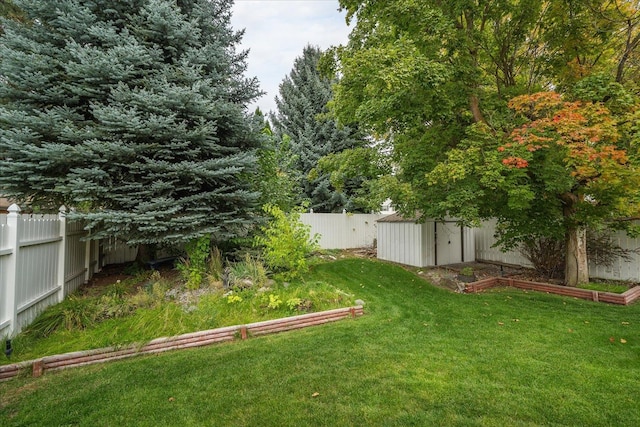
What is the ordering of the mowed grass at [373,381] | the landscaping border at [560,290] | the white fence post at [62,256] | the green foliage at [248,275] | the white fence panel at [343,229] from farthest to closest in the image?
the white fence panel at [343,229], the landscaping border at [560,290], the green foliage at [248,275], the white fence post at [62,256], the mowed grass at [373,381]

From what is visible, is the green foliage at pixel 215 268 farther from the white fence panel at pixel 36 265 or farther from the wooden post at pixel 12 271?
the wooden post at pixel 12 271

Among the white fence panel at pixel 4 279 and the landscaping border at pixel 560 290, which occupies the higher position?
the white fence panel at pixel 4 279

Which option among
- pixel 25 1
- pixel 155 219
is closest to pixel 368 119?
pixel 155 219

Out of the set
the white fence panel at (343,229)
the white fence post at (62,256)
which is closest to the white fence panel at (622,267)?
the white fence panel at (343,229)

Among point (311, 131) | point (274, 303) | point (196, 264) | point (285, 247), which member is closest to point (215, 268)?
point (196, 264)

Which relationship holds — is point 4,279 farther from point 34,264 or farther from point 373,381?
point 373,381

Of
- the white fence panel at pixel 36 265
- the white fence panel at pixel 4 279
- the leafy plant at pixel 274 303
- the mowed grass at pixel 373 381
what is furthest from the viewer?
the leafy plant at pixel 274 303

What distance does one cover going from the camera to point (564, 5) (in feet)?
18.4

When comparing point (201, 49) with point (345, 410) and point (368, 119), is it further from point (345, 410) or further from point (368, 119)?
point (345, 410)

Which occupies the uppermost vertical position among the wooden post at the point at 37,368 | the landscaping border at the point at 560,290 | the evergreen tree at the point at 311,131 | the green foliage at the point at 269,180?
the evergreen tree at the point at 311,131

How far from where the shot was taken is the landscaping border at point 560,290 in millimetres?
5305

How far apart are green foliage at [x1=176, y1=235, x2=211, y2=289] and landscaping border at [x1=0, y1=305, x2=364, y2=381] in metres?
1.52

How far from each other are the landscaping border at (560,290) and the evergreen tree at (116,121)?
5.31 meters

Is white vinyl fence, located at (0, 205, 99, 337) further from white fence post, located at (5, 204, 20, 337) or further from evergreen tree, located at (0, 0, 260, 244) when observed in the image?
evergreen tree, located at (0, 0, 260, 244)
